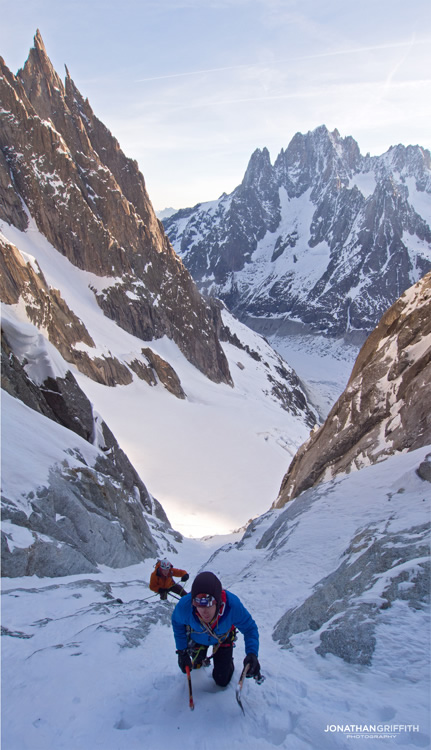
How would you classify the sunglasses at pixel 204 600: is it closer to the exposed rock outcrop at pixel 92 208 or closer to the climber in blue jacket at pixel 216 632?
the climber in blue jacket at pixel 216 632

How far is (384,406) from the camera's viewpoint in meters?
15.2

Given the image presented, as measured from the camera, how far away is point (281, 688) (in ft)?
15.0

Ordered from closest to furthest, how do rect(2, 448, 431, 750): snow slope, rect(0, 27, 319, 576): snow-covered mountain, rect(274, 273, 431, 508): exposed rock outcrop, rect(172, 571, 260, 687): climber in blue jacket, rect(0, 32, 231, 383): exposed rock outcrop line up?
rect(2, 448, 431, 750): snow slope
rect(172, 571, 260, 687): climber in blue jacket
rect(0, 27, 319, 576): snow-covered mountain
rect(274, 273, 431, 508): exposed rock outcrop
rect(0, 32, 231, 383): exposed rock outcrop

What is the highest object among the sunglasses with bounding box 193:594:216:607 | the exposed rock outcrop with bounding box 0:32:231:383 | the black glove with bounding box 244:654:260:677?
the exposed rock outcrop with bounding box 0:32:231:383

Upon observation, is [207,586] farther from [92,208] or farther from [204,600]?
[92,208]

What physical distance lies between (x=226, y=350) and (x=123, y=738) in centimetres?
9428

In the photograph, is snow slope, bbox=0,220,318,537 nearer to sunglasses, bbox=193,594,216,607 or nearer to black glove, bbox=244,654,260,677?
sunglasses, bbox=193,594,216,607

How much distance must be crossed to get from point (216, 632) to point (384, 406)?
40.9 feet

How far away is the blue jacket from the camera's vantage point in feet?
14.8

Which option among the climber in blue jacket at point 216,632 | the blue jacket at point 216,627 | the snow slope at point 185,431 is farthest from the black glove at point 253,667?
the snow slope at point 185,431

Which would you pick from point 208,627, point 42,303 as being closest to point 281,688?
point 208,627

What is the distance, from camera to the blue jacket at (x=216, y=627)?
14.8 feet

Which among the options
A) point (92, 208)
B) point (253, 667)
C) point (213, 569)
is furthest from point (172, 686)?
point (92, 208)

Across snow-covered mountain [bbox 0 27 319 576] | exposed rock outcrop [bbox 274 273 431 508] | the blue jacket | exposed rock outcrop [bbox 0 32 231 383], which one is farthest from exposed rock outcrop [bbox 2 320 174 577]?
exposed rock outcrop [bbox 0 32 231 383]
